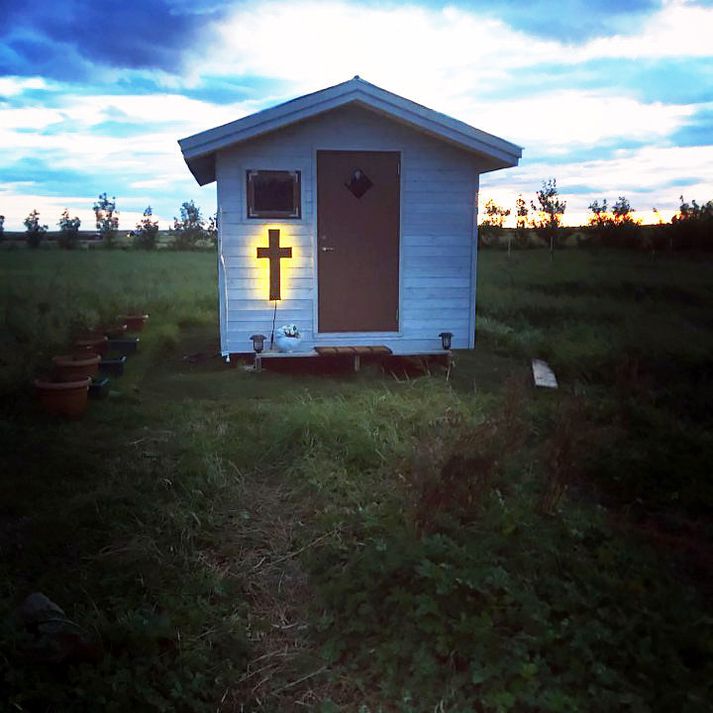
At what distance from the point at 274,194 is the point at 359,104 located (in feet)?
4.52

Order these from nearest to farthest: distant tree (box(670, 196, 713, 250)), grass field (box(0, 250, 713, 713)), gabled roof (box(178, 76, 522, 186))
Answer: grass field (box(0, 250, 713, 713)) < gabled roof (box(178, 76, 522, 186)) < distant tree (box(670, 196, 713, 250))

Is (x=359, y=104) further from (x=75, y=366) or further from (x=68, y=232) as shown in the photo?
(x=68, y=232)

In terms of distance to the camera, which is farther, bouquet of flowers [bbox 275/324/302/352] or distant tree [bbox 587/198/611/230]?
distant tree [bbox 587/198/611/230]

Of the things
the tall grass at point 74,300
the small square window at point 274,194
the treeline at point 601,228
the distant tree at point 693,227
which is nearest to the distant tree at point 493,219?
the treeline at point 601,228

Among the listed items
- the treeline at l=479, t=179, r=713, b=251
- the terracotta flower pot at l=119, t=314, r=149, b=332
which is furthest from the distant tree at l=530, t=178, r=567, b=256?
the terracotta flower pot at l=119, t=314, r=149, b=332

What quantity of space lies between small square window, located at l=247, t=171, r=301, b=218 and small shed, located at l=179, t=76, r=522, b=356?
1 cm

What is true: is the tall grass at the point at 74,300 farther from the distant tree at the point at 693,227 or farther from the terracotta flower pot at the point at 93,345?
the distant tree at the point at 693,227

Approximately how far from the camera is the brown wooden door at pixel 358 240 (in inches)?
349

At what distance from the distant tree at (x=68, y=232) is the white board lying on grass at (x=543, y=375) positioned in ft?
80.1

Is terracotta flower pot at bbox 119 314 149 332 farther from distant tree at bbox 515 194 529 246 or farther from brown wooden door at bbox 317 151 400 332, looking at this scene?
distant tree at bbox 515 194 529 246

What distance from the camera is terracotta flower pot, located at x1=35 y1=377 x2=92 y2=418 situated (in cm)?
625

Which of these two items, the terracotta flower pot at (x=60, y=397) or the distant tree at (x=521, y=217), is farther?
the distant tree at (x=521, y=217)

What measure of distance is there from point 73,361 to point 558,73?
6.94 m

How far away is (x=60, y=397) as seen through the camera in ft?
20.6
